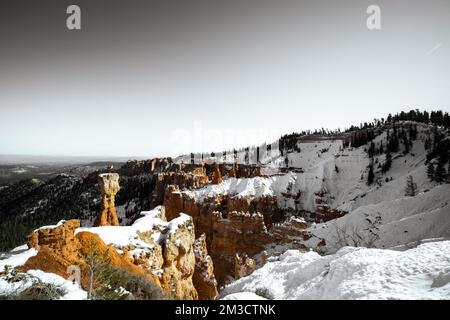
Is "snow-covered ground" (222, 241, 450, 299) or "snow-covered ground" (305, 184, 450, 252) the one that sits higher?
"snow-covered ground" (222, 241, 450, 299)

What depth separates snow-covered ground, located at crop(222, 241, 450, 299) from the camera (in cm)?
833

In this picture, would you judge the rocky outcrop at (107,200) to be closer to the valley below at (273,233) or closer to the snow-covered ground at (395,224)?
the valley below at (273,233)

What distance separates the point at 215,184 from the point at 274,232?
88.1ft

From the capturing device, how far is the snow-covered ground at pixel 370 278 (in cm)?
833

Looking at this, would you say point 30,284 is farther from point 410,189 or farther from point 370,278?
point 410,189

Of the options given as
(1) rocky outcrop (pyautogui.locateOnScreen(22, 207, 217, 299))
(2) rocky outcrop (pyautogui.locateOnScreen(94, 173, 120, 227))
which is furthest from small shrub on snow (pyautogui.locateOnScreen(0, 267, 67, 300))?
(2) rocky outcrop (pyautogui.locateOnScreen(94, 173, 120, 227))

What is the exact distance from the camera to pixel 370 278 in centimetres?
966

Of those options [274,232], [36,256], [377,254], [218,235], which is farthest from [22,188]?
[377,254]

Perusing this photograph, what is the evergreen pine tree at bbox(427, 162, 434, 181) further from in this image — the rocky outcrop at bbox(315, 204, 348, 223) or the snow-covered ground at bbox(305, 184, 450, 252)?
the snow-covered ground at bbox(305, 184, 450, 252)

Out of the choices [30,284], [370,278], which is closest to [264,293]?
[370,278]

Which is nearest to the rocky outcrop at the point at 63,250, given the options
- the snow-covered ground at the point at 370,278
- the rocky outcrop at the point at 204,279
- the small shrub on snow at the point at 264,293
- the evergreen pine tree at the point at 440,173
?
the small shrub on snow at the point at 264,293

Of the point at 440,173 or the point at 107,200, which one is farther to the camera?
the point at 440,173

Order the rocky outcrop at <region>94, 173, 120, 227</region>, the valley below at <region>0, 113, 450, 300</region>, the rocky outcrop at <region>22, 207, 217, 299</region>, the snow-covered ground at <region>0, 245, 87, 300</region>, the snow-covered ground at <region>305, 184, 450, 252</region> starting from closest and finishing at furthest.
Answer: the snow-covered ground at <region>0, 245, 87, 300</region> < the valley below at <region>0, 113, 450, 300</region> < the rocky outcrop at <region>22, 207, 217, 299</region> < the snow-covered ground at <region>305, 184, 450, 252</region> < the rocky outcrop at <region>94, 173, 120, 227</region>
